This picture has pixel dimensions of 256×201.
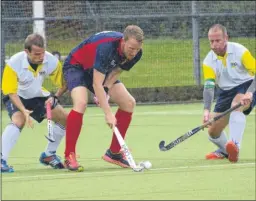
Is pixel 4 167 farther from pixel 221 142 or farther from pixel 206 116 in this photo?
pixel 221 142

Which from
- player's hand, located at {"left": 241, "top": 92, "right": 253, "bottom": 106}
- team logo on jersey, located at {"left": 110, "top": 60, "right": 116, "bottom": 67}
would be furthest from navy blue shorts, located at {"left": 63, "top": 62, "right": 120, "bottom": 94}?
player's hand, located at {"left": 241, "top": 92, "right": 253, "bottom": 106}

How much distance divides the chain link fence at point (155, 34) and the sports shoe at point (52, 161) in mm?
7025

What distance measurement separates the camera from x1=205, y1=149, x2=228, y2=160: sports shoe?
386 inches

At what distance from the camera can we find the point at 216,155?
987 centimetres

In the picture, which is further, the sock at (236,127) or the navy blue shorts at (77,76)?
the sock at (236,127)

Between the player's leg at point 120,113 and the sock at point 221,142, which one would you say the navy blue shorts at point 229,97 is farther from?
the player's leg at point 120,113

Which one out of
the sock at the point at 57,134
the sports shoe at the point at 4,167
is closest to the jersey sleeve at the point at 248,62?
the sock at the point at 57,134

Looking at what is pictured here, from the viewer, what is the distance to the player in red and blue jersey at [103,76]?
8.55m

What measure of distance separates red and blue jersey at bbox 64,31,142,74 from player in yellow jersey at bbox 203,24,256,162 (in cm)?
111

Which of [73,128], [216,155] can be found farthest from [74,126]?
[216,155]

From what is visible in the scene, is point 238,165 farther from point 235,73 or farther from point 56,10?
point 56,10

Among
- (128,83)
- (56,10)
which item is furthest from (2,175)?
(56,10)

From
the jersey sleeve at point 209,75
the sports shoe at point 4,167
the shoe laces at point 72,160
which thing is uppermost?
the jersey sleeve at point 209,75

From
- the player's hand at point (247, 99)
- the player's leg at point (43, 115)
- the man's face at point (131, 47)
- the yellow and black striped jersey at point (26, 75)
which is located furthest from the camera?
the player's hand at point (247, 99)
